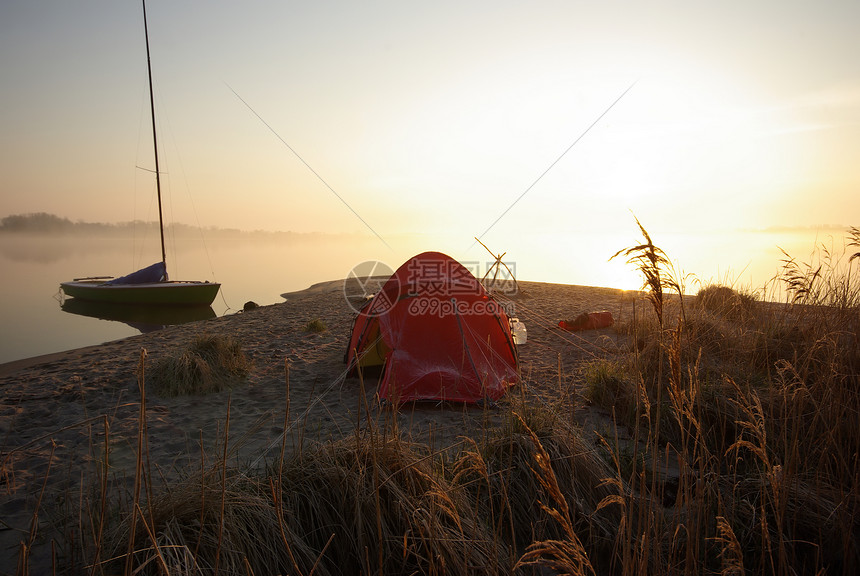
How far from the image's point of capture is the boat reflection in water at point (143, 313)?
15.4 metres

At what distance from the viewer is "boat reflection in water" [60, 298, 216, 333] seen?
50.6 ft

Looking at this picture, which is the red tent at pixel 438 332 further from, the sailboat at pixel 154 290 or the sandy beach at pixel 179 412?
the sailboat at pixel 154 290

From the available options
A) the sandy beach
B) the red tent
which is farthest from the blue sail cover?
the red tent

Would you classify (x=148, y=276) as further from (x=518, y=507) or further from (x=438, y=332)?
(x=518, y=507)

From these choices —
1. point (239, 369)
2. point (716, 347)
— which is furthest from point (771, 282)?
point (239, 369)

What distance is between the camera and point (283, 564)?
2.36m

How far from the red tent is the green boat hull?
1312 cm

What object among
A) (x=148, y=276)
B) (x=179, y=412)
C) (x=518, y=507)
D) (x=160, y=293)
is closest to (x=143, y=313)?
(x=160, y=293)

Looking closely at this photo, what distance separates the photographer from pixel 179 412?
5.59 m

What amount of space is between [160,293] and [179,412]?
13.6m

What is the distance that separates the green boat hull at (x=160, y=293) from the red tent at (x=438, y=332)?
13.1m

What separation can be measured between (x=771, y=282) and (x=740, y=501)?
3.84 meters

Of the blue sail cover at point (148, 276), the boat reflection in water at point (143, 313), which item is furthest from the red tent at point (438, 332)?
the blue sail cover at point (148, 276)

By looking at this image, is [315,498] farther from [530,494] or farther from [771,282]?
[771,282]
